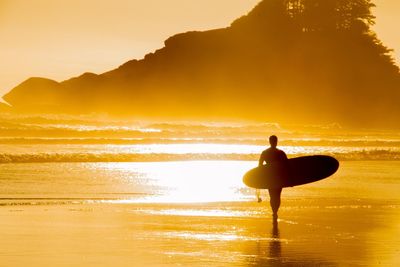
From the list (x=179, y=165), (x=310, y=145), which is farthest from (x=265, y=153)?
(x=310, y=145)

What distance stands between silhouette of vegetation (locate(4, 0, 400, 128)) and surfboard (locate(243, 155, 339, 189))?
93293 mm

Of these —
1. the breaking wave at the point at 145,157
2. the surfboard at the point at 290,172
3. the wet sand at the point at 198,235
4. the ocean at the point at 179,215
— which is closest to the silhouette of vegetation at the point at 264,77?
the breaking wave at the point at 145,157

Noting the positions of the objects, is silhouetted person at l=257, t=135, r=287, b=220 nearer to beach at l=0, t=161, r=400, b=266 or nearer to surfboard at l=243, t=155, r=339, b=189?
surfboard at l=243, t=155, r=339, b=189

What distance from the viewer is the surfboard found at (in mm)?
19859

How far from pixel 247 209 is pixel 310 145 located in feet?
114

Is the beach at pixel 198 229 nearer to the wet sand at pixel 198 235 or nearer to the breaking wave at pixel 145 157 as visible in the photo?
the wet sand at pixel 198 235

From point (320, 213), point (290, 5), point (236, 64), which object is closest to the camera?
point (320, 213)

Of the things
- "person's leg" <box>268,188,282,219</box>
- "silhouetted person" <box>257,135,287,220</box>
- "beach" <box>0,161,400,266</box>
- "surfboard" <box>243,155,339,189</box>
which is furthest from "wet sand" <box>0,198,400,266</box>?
"surfboard" <box>243,155,339,189</box>

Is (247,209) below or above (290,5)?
below

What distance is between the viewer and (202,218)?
66.1 feet

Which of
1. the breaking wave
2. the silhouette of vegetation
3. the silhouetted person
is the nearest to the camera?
the silhouetted person

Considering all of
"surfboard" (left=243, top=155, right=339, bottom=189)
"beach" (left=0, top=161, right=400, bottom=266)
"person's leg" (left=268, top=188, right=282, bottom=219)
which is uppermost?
"surfboard" (left=243, top=155, right=339, bottom=189)

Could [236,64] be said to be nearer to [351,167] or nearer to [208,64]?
[208,64]

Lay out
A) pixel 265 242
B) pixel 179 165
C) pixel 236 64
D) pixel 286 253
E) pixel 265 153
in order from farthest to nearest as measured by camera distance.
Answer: pixel 236 64
pixel 179 165
pixel 265 153
pixel 265 242
pixel 286 253
